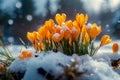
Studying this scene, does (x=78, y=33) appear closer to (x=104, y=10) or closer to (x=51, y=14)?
(x=51, y=14)

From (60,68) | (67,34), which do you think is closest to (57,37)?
(67,34)

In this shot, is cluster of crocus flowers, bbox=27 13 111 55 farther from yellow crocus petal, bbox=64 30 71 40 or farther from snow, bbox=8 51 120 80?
snow, bbox=8 51 120 80

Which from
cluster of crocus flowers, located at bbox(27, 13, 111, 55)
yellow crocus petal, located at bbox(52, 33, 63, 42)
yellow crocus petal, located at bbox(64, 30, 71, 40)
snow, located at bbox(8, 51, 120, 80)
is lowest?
snow, located at bbox(8, 51, 120, 80)

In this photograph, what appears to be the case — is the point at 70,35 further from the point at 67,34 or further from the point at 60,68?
the point at 60,68

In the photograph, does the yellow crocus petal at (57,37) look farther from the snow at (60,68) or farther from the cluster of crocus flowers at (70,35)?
the snow at (60,68)

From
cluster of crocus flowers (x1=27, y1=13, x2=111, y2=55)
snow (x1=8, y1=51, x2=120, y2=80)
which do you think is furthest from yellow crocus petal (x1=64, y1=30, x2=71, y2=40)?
snow (x1=8, y1=51, x2=120, y2=80)

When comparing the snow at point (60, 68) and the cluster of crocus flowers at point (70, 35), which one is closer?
the snow at point (60, 68)

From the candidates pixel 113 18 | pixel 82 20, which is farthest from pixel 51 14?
pixel 82 20

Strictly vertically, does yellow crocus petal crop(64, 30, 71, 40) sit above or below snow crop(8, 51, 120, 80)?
above

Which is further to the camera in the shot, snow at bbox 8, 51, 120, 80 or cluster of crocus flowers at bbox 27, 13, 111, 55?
cluster of crocus flowers at bbox 27, 13, 111, 55

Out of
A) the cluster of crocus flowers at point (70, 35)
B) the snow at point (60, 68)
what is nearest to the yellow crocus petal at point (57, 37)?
the cluster of crocus flowers at point (70, 35)
